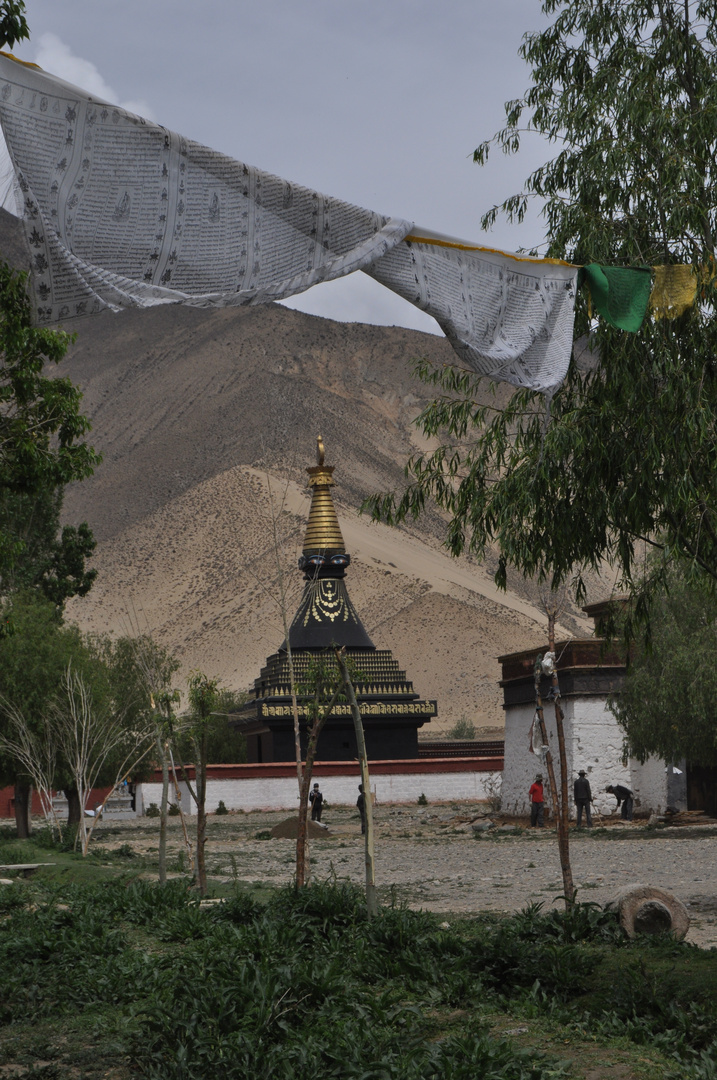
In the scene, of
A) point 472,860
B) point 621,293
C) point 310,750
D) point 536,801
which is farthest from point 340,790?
point 621,293

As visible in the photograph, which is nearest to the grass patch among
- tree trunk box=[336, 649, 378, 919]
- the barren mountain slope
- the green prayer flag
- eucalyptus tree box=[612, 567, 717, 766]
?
tree trunk box=[336, 649, 378, 919]

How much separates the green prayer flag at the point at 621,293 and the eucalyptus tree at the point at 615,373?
724 mm

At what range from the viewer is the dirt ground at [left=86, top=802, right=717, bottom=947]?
1531cm

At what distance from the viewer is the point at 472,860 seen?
21.3 m

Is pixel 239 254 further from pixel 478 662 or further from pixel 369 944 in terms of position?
pixel 478 662

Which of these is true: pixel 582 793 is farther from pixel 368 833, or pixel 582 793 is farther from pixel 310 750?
pixel 368 833

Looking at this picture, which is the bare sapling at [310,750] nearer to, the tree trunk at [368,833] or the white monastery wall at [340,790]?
the tree trunk at [368,833]

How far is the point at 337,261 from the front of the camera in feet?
18.2

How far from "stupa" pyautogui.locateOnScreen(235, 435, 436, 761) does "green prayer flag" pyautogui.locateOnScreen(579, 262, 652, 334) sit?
34.8m

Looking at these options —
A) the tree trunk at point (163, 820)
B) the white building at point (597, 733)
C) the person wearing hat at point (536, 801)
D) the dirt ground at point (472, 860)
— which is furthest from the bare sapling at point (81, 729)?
the white building at point (597, 733)

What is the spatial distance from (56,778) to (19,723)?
10.5 ft

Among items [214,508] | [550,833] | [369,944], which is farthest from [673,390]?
[214,508]

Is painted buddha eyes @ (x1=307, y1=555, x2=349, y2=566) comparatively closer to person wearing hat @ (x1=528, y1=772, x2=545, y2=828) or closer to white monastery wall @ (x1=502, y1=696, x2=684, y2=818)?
white monastery wall @ (x1=502, y1=696, x2=684, y2=818)

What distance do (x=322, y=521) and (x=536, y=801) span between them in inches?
925
